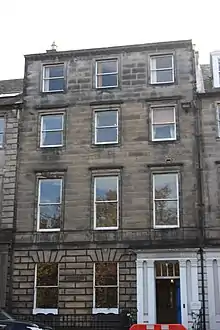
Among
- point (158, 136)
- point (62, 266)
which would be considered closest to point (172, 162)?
point (158, 136)

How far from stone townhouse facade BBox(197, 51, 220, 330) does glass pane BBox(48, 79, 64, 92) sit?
7.16m

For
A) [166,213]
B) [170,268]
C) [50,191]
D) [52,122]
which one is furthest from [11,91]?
[170,268]

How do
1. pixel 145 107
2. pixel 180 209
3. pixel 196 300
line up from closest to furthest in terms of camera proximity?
pixel 196 300
pixel 180 209
pixel 145 107

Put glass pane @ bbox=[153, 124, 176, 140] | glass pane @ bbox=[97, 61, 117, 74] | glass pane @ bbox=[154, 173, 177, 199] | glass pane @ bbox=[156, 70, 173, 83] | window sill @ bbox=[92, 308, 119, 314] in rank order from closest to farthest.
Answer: window sill @ bbox=[92, 308, 119, 314], glass pane @ bbox=[154, 173, 177, 199], glass pane @ bbox=[153, 124, 176, 140], glass pane @ bbox=[156, 70, 173, 83], glass pane @ bbox=[97, 61, 117, 74]

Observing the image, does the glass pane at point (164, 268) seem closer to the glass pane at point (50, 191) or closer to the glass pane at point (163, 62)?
the glass pane at point (50, 191)

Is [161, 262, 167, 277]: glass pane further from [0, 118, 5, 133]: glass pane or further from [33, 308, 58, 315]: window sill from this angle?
[0, 118, 5, 133]: glass pane

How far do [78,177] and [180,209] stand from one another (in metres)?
5.17

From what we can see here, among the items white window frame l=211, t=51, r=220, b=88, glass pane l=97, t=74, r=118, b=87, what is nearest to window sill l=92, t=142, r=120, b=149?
glass pane l=97, t=74, r=118, b=87

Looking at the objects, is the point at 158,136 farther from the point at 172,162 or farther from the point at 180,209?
the point at 180,209

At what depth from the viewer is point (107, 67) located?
26.7 metres

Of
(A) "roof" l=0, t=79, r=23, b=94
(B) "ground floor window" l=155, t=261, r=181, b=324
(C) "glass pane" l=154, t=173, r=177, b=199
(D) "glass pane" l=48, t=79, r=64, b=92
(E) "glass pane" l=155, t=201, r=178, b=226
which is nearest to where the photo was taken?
(B) "ground floor window" l=155, t=261, r=181, b=324

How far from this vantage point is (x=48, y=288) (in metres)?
23.5

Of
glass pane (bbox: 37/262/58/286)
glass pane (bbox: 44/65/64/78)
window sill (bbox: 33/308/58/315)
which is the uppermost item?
glass pane (bbox: 44/65/64/78)

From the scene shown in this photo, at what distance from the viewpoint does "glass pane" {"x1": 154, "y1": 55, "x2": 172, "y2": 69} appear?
85.5ft
